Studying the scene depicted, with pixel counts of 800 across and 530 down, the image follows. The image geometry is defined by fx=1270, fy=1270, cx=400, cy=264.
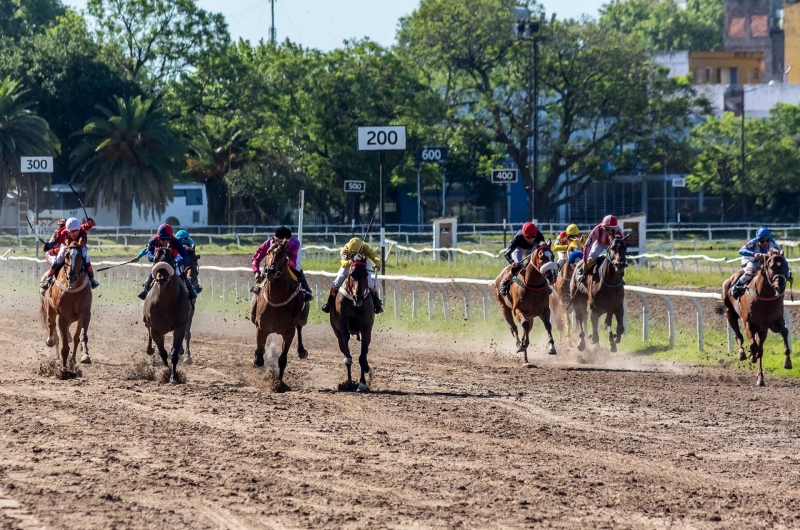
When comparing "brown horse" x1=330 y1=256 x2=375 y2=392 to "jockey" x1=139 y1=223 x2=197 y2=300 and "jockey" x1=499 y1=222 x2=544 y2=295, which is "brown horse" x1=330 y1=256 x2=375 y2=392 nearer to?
"jockey" x1=139 y1=223 x2=197 y2=300

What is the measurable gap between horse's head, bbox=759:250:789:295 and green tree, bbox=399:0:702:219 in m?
42.1

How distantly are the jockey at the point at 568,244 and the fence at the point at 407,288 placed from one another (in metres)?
1.12

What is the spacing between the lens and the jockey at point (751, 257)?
1417 centimetres

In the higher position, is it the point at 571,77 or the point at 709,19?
the point at 709,19

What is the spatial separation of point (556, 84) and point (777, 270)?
44.8 metres

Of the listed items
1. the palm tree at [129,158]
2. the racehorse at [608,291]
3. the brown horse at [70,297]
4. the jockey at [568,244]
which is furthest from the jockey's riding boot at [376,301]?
the palm tree at [129,158]

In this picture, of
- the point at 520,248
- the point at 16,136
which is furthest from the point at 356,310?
the point at 16,136

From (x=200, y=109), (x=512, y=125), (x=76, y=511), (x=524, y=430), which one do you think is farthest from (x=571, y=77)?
(x=76, y=511)

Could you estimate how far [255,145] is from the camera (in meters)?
61.2

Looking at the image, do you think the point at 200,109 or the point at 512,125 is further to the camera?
the point at 200,109

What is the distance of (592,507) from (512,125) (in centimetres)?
5163

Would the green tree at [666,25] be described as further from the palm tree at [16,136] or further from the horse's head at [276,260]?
the horse's head at [276,260]

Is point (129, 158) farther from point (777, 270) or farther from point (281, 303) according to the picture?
point (777, 270)

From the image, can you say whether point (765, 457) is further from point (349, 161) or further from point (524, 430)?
point (349, 161)
